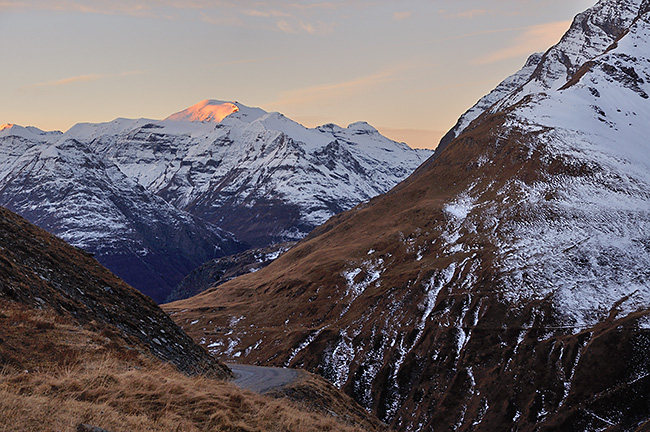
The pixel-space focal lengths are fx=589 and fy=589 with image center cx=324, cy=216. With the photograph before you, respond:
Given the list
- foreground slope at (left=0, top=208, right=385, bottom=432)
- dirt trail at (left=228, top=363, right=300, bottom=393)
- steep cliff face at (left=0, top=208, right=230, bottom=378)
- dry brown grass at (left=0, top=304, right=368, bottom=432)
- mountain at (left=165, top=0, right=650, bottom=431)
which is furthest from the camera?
mountain at (left=165, top=0, right=650, bottom=431)

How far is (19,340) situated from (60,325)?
3126 millimetres

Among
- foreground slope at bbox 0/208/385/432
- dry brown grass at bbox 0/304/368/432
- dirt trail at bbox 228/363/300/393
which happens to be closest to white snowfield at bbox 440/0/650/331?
dirt trail at bbox 228/363/300/393

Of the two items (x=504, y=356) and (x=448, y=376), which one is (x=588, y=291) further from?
(x=448, y=376)

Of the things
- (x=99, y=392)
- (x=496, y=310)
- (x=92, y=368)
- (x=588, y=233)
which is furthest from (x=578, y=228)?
(x=99, y=392)

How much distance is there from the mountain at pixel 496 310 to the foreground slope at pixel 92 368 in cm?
8803

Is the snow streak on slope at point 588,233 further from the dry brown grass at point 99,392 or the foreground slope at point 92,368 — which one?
the dry brown grass at point 99,392

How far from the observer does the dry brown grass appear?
15680mm

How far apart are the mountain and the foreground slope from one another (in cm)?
8803

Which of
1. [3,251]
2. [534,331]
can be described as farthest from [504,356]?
[3,251]

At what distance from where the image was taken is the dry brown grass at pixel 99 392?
51.4ft

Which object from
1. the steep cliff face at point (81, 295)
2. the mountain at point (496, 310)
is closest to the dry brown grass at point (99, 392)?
the steep cliff face at point (81, 295)

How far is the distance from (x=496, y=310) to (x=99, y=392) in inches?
4999

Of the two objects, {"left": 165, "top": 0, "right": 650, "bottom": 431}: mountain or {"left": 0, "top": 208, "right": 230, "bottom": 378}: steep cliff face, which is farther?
{"left": 165, "top": 0, "right": 650, "bottom": 431}: mountain

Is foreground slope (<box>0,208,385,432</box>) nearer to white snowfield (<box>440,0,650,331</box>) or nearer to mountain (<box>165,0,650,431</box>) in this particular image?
mountain (<box>165,0,650,431</box>)
